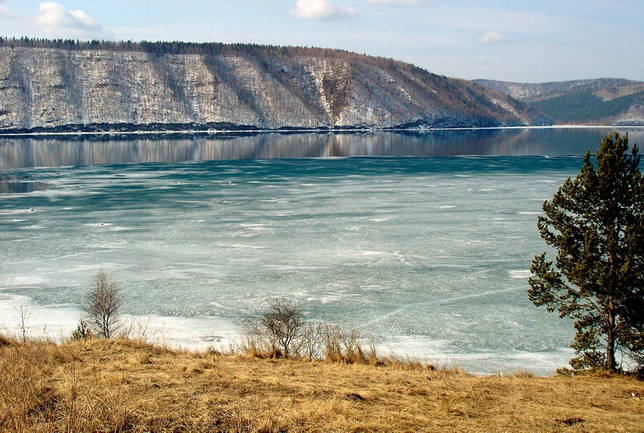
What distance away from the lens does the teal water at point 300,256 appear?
13766 millimetres

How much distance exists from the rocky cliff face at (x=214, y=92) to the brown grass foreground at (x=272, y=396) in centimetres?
12917

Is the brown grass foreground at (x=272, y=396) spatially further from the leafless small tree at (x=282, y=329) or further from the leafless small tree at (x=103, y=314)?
the leafless small tree at (x=103, y=314)

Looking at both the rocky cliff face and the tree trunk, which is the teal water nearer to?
the tree trunk

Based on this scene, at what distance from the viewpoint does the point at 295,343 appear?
1255cm

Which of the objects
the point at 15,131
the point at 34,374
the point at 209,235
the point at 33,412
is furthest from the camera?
the point at 15,131

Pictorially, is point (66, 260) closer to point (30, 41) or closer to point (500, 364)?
point (500, 364)

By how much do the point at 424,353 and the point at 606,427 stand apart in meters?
4.74

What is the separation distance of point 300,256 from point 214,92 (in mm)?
134984

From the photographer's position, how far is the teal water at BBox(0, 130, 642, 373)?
13.8 metres

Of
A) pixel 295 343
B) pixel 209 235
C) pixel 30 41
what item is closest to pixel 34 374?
pixel 295 343

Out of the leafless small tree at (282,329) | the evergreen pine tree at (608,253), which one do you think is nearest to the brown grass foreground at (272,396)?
the evergreen pine tree at (608,253)

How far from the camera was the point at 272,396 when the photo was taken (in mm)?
8289

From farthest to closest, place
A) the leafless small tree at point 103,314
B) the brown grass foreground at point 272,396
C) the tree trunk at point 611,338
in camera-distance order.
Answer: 1. the leafless small tree at point 103,314
2. the tree trunk at point 611,338
3. the brown grass foreground at point 272,396

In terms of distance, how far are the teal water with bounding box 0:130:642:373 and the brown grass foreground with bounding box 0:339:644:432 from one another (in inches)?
84.9
